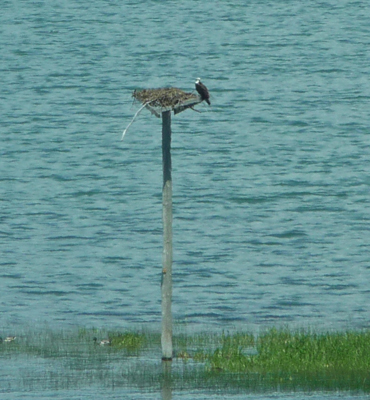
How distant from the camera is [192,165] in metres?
55.6

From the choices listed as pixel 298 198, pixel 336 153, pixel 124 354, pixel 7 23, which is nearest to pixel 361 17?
pixel 7 23

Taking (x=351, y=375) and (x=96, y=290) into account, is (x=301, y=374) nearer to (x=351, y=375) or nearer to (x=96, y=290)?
(x=351, y=375)

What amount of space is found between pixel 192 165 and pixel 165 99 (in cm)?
3641

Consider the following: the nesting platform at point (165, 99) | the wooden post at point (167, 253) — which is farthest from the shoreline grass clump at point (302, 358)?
the nesting platform at point (165, 99)

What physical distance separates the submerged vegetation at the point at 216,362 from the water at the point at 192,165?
4.10 metres

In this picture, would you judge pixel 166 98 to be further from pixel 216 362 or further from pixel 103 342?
pixel 103 342

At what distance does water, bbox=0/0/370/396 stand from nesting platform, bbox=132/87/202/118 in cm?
779

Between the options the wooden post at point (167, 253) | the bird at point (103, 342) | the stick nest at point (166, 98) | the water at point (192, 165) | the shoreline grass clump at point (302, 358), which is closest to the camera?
the shoreline grass clump at point (302, 358)

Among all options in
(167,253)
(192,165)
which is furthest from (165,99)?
(192,165)

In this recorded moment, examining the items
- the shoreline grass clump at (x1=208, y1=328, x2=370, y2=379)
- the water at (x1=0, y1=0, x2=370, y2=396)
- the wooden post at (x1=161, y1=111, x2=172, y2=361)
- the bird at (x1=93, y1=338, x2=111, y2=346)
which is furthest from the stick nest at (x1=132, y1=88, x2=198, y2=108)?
the water at (x1=0, y1=0, x2=370, y2=396)

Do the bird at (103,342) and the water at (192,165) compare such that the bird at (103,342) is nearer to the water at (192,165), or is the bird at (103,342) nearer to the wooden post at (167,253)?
the wooden post at (167,253)

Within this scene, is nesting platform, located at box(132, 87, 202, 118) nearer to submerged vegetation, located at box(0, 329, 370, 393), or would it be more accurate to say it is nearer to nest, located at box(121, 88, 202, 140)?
nest, located at box(121, 88, 202, 140)

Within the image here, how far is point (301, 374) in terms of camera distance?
18.6 meters

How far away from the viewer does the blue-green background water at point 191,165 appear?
101 feet
